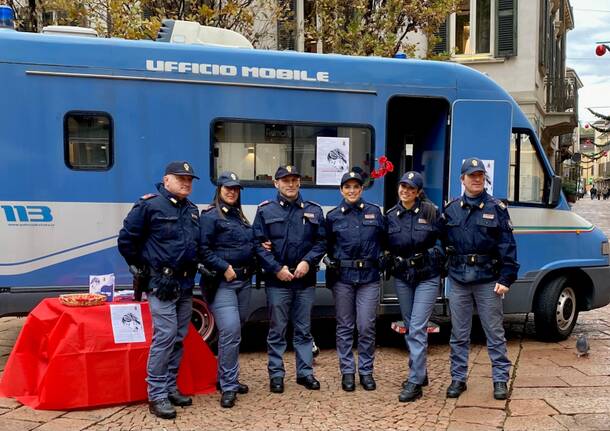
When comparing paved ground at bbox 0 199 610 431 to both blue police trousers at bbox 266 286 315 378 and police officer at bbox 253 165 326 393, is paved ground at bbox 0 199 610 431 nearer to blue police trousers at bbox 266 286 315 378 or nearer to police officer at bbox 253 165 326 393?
blue police trousers at bbox 266 286 315 378

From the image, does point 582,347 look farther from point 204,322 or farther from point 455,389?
point 204,322

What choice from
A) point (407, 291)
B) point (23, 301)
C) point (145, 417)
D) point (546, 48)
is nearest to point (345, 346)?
point (407, 291)

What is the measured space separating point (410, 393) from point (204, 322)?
2096mm

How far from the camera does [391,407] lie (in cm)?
498

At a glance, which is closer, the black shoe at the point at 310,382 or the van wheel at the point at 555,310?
the black shoe at the point at 310,382

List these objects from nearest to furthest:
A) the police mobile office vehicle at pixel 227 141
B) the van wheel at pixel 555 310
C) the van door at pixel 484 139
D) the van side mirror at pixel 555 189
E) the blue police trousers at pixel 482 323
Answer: the blue police trousers at pixel 482 323 < the police mobile office vehicle at pixel 227 141 < the van door at pixel 484 139 < the van side mirror at pixel 555 189 < the van wheel at pixel 555 310

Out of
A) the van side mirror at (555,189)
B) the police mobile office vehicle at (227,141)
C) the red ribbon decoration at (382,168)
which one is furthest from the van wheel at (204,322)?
the van side mirror at (555,189)

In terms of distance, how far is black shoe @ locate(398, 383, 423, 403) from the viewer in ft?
16.7

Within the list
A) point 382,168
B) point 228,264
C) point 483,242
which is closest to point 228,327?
point 228,264

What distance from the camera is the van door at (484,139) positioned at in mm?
6527

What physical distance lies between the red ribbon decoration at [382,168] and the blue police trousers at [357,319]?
146 centimetres

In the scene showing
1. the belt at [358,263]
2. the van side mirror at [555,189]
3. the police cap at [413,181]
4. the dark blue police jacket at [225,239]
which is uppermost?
the police cap at [413,181]

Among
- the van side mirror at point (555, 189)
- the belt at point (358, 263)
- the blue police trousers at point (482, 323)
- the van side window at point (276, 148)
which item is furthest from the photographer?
the van side mirror at point (555, 189)

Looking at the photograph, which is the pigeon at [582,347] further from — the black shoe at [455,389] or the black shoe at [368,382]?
the black shoe at [368,382]
